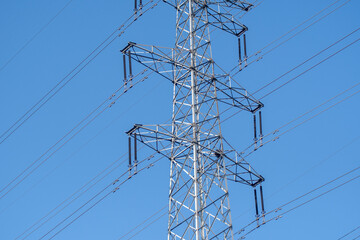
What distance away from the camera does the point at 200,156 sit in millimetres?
32719

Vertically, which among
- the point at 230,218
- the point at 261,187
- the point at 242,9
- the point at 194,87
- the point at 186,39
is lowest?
the point at 230,218

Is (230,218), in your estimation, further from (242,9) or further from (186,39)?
(242,9)

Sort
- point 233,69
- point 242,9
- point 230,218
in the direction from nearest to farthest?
point 230,218
point 233,69
point 242,9

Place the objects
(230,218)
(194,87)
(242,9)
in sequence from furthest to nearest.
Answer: (242,9), (194,87), (230,218)

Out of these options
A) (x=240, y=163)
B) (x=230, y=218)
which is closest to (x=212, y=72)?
(x=240, y=163)

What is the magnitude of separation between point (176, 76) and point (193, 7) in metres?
3.65

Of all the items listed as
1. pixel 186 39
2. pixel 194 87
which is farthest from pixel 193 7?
pixel 194 87

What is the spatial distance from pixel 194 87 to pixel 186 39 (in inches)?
106

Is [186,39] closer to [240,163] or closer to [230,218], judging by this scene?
[240,163]

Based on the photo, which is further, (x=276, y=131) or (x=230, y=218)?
(x=276, y=131)

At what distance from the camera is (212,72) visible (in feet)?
116

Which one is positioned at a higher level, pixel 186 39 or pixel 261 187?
pixel 186 39

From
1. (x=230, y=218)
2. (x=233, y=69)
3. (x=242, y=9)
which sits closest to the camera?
(x=230, y=218)

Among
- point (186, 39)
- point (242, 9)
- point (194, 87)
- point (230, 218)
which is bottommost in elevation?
point (230, 218)
